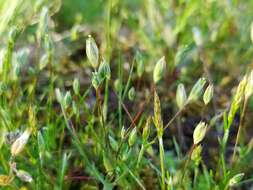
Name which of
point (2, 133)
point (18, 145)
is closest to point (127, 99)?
point (2, 133)

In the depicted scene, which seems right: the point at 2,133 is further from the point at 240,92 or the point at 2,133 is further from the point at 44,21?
the point at 240,92

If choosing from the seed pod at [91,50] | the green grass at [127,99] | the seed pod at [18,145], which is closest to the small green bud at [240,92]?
the green grass at [127,99]

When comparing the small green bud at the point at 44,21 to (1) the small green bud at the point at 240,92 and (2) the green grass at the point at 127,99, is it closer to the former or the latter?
(2) the green grass at the point at 127,99

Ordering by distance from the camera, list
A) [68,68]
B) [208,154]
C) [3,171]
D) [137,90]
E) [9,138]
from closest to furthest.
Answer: [9,138]
[3,171]
[208,154]
[137,90]
[68,68]

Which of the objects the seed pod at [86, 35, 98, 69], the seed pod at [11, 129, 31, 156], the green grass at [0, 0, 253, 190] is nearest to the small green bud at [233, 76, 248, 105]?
the green grass at [0, 0, 253, 190]

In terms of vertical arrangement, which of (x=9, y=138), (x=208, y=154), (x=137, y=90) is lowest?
(x=208, y=154)

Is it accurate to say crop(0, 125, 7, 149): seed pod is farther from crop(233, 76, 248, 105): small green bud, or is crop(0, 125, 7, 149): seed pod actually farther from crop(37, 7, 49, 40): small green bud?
crop(233, 76, 248, 105): small green bud

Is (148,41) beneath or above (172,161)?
above

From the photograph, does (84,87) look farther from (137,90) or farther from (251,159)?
(251,159)

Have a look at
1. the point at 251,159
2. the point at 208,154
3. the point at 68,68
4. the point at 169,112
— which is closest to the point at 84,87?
the point at 68,68
